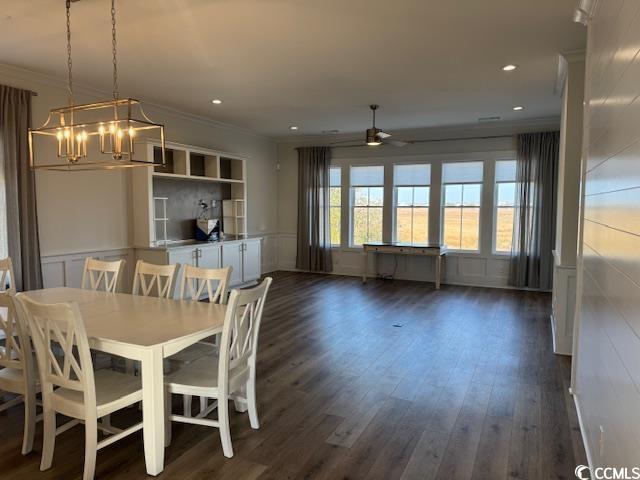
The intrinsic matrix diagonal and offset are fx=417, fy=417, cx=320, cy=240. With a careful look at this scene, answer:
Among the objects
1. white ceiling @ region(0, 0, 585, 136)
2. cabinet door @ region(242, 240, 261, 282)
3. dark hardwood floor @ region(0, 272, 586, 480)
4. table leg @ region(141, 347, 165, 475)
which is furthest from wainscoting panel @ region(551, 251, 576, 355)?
cabinet door @ region(242, 240, 261, 282)

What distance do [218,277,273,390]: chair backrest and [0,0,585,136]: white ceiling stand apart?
2.07 metres

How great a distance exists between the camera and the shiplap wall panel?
1.42 metres

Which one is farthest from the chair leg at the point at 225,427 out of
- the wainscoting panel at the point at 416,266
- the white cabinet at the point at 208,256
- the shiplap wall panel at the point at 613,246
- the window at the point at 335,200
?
the window at the point at 335,200

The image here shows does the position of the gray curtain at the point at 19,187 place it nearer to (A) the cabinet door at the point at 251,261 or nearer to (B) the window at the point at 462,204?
(A) the cabinet door at the point at 251,261

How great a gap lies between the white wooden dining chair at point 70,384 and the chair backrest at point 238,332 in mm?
487

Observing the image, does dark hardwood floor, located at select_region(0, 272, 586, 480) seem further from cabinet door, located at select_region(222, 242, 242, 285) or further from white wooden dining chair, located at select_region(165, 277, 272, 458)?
cabinet door, located at select_region(222, 242, 242, 285)

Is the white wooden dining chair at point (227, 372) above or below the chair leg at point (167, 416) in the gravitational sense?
above

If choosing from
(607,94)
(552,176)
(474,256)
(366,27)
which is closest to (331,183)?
(474,256)

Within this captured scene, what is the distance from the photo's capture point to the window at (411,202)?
788 cm

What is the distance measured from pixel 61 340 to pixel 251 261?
527cm

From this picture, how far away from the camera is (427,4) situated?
9.66 feet

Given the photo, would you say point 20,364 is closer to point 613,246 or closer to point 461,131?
point 613,246

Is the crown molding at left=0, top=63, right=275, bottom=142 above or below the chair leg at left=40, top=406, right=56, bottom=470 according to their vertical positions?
above

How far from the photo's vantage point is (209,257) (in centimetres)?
634
